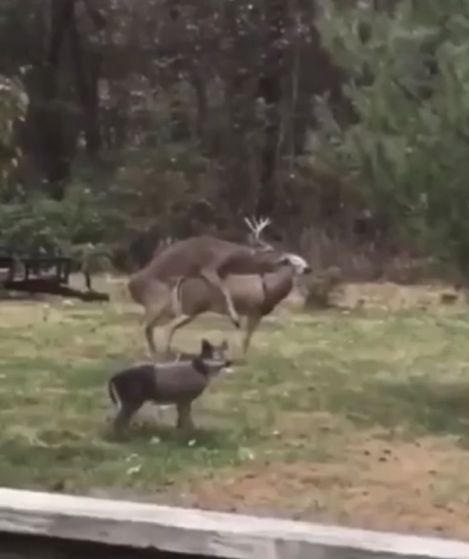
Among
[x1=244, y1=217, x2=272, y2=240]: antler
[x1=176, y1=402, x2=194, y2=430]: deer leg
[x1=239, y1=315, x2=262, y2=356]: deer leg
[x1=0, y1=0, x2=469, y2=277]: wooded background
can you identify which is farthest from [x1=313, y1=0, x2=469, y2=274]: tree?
[x1=176, y1=402, x2=194, y2=430]: deer leg

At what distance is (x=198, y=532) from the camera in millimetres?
1744

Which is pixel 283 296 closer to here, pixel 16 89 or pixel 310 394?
pixel 310 394

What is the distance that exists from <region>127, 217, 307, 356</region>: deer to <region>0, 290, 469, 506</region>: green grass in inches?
1.3

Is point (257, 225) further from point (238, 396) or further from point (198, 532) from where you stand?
point (198, 532)

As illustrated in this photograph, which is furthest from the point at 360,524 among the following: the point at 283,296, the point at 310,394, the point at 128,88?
the point at 128,88

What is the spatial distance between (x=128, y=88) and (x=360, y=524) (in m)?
0.76

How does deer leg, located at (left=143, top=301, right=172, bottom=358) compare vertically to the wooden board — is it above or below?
above

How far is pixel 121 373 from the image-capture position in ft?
6.67

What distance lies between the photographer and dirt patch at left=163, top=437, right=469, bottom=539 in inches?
69.5

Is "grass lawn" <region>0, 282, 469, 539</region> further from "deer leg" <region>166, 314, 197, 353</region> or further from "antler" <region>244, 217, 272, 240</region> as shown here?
"antler" <region>244, 217, 272, 240</region>

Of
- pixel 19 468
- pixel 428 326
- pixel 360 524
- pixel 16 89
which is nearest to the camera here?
pixel 360 524

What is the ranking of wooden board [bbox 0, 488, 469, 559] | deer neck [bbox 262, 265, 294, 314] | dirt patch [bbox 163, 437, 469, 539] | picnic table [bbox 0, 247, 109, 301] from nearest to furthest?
wooden board [bbox 0, 488, 469, 559], dirt patch [bbox 163, 437, 469, 539], deer neck [bbox 262, 265, 294, 314], picnic table [bbox 0, 247, 109, 301]

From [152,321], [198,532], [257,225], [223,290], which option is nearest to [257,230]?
[257,225]

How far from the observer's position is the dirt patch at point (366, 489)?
5.79 ft
